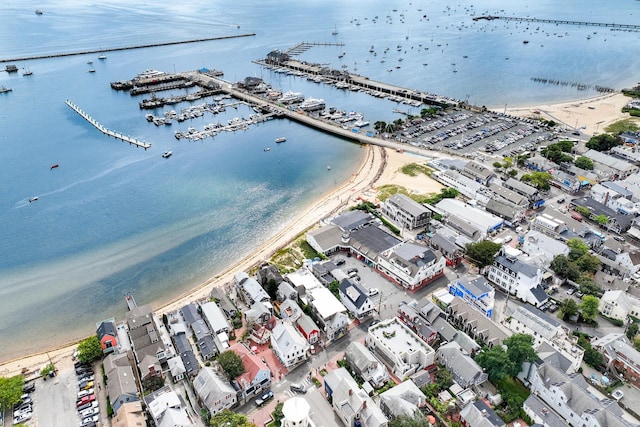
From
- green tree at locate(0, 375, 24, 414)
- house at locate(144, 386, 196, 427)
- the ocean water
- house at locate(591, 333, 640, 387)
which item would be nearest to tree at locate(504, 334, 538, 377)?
house at locate(591, 333, 640, 387)

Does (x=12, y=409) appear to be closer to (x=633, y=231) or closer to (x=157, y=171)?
(x=157, y=171)

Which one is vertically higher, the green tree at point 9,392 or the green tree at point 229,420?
the green tree at point 229,420

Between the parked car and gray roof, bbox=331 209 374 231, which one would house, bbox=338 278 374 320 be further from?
gray roof, bbox=331 209 374 231

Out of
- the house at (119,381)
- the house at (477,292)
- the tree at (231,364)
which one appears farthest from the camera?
the house at (477,292)

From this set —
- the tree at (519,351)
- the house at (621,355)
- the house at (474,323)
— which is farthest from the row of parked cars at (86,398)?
the house at (621,355)

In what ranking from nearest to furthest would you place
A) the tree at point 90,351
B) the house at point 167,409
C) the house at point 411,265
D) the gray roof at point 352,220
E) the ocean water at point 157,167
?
the house at point 167,409, the tree at point 90,351, the house at point 411,265, the ocean water at point 157,167, the gray roof at point 352,220

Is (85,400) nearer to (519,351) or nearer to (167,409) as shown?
(167,409)

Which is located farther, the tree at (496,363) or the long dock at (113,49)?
the long dock at (113,49)

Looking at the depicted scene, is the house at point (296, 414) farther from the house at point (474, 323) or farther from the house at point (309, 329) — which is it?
the house at point (474, 323)
